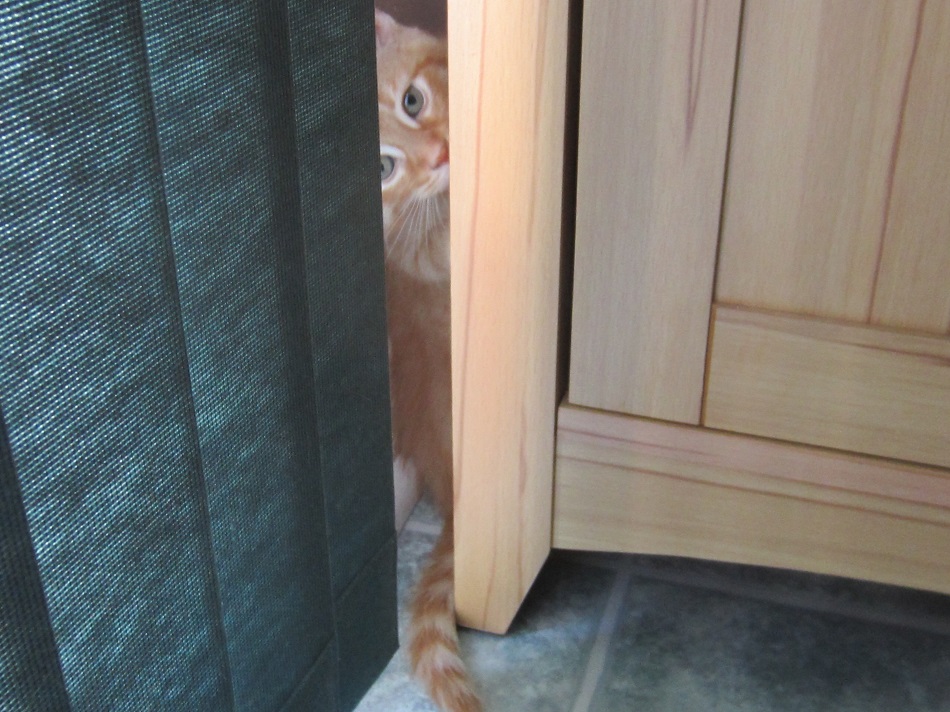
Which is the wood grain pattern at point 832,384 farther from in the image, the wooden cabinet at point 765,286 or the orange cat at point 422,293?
the orange cat at point 422,293

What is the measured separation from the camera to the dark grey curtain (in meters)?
0.41

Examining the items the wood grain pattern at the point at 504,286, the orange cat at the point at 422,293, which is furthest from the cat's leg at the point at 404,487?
the wood grain pattern at the point at 504,286

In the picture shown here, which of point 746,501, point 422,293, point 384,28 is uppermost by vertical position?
point 384,28

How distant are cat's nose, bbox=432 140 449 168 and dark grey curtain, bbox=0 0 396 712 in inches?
10.6

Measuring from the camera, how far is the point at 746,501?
86cm

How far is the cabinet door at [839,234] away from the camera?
27.4 inches

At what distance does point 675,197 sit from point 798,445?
0.22 meters

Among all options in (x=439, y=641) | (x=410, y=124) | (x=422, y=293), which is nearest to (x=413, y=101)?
(x=410, y=124)

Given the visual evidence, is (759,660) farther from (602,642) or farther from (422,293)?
(422,293)

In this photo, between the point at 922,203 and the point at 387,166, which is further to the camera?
the point at 387,166

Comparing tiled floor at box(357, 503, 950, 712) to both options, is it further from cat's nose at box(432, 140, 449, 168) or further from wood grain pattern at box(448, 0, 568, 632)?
cat's nose at box(432, 140, 449, 168)

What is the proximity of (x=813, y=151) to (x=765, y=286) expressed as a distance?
11 cm

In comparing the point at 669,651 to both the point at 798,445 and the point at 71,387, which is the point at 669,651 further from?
the point at 71,387

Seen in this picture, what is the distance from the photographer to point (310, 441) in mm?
640
